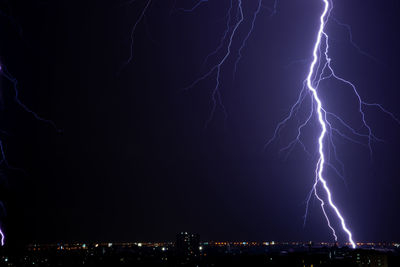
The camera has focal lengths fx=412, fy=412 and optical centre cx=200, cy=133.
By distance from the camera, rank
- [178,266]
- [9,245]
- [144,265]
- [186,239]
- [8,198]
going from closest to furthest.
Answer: [8,198], [178,266], [144,265], [9,245], [186,239]

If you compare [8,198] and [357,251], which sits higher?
[8,198]

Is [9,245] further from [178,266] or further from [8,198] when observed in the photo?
[178,266]

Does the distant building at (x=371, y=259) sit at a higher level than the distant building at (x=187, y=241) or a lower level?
lower

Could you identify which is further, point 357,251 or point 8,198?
point 357,251

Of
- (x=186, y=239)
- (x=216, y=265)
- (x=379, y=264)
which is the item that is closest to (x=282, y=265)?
(x=216, y=265)

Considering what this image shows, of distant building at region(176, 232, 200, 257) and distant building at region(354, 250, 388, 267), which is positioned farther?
distant building at region(176, 232, 200, 257)

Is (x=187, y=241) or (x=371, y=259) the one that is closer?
(x=371, y=259)

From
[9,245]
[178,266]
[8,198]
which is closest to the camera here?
[8,198]

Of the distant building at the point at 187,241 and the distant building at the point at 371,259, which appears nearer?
the distant building at the point at 371,259

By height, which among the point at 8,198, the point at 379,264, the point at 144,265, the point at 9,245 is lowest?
the point at 379,264

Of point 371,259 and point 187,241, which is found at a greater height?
point 187,241

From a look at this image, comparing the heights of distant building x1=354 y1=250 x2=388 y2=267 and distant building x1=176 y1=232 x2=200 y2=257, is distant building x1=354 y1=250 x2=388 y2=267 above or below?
below
